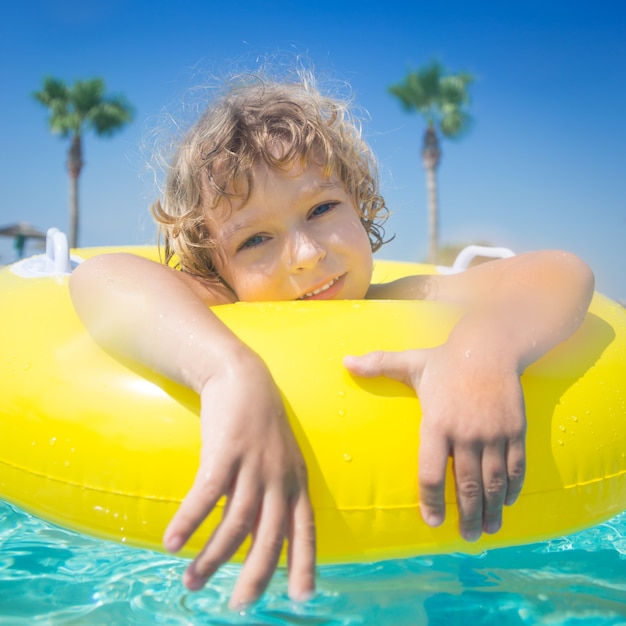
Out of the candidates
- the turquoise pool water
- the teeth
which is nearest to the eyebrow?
the teeth

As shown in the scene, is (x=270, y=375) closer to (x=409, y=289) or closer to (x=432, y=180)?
(x=409, y=289)

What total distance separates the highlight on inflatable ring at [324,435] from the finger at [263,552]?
165 mm

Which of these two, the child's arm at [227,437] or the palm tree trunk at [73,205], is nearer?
the child's arm at [227,437]

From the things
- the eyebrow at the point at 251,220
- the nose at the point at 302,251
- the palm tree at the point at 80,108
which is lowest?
the nose at the point at 302,251

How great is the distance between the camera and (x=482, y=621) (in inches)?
52.6

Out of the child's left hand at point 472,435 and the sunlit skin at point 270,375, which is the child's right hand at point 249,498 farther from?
the child's left hand at point 472,435

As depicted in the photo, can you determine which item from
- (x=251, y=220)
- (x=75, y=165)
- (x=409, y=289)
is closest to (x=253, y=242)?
(x=251, y=220)

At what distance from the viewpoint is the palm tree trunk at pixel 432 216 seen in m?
18.6

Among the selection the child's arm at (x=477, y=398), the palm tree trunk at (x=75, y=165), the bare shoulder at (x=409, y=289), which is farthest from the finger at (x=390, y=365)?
the palm tree trunk at (x=75, y=165)

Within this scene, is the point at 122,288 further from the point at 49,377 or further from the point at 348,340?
the point at 348,340

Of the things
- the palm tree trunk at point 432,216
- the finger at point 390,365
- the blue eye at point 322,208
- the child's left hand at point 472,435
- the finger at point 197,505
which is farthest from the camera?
the palm tree trunk at point 432,216

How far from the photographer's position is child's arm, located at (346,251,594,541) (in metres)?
1.24

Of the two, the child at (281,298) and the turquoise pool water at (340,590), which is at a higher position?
the child at (281,298)

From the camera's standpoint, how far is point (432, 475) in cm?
126
